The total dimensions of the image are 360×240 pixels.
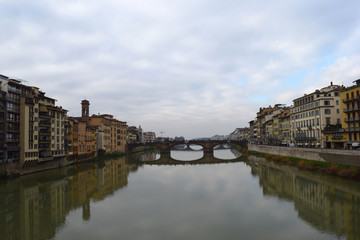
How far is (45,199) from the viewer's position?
27.2 metres

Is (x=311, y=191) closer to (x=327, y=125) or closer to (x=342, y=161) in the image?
(x=342, y=161)

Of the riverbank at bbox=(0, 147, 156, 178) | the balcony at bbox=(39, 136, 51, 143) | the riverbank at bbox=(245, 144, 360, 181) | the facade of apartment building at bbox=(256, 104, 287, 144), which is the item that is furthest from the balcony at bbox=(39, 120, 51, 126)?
the facade of apartment building at bbox=(256, 104, 287, 144)

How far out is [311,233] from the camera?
16.5m

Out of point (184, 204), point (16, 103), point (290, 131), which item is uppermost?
point (16, 103)

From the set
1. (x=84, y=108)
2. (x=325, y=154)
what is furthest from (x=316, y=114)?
(x=84, y=108)

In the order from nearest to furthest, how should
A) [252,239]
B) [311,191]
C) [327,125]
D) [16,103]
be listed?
[252,239], [311,191], [16,103], [327,125]

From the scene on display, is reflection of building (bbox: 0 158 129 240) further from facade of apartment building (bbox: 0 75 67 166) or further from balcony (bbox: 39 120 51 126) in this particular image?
balcony (bbox: 39 120 51 126)

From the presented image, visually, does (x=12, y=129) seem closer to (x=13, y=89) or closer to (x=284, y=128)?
(x=13, y=89)

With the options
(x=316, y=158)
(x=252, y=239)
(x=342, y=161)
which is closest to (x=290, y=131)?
(x=316, y=158)

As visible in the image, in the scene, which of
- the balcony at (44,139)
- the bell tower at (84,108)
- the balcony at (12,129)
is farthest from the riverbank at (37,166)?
the bell tower at (84,108)

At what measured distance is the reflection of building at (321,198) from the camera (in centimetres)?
1795

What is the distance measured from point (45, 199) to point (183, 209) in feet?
49.6

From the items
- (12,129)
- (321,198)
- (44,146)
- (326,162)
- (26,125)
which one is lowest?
(321,198)

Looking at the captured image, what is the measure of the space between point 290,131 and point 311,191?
131ft
